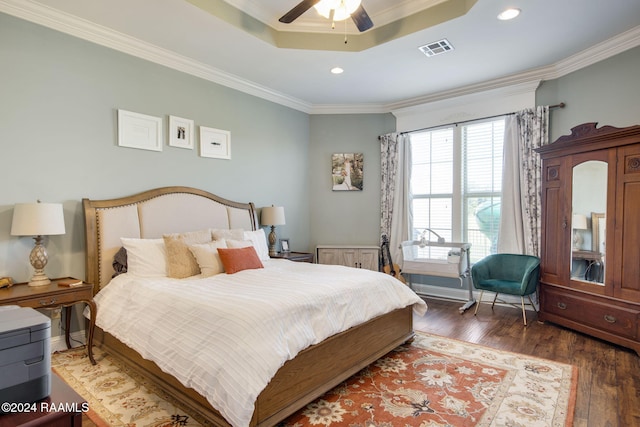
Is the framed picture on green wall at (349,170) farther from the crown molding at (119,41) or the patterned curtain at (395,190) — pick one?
the crown molding at (119,41)

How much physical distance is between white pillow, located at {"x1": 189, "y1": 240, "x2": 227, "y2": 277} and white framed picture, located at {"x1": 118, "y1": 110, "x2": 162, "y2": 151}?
122cm

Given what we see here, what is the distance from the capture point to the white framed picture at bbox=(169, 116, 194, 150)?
3.71 m

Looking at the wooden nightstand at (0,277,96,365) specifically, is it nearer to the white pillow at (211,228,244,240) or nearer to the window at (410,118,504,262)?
the white pillow at (211,228,244,240)

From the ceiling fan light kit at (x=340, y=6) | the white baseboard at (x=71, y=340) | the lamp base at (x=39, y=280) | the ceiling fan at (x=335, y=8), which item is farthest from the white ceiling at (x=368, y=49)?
the white baseboard at (x=71, y=340)

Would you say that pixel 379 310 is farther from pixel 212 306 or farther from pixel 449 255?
pixel 449 255

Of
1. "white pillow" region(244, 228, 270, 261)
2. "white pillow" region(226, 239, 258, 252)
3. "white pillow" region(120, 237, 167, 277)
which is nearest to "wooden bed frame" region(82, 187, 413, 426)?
"white pillow" region(120, 237, 167, 277)

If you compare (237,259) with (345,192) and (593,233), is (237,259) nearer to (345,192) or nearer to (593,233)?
(345,192)

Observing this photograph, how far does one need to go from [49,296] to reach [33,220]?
0.58 metres

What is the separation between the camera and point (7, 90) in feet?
8.84

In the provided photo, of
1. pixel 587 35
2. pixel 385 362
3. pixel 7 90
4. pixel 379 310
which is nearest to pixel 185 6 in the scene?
pixel 7 90

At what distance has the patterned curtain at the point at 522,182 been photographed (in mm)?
4078

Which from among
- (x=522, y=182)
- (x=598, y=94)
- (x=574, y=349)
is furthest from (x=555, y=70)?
(x=574, y=349)

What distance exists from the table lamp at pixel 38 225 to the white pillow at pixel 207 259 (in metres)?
1.02

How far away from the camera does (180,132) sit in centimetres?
378
